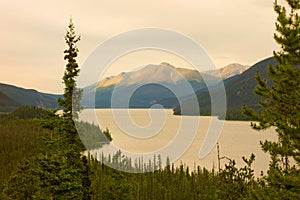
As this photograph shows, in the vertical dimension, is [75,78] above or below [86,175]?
above

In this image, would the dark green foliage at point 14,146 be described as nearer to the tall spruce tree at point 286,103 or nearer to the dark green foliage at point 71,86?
the dark green foliage at point 71,86

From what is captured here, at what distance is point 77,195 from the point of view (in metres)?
21.4

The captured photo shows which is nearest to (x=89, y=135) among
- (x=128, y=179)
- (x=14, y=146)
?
(x=128, y=179)

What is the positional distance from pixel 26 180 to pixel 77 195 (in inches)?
Answer: 631

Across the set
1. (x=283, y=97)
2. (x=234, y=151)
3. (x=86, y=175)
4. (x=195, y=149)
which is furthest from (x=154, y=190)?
(x=283, y=97)

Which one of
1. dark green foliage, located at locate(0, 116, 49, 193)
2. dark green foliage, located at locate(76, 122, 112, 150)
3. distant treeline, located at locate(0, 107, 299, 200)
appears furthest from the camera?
dark green foliage, located at locate(0, 116, 49, 193)

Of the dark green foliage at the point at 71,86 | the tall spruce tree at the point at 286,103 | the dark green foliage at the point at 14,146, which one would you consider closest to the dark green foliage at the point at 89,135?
the dark green foliage at the point at 71,86

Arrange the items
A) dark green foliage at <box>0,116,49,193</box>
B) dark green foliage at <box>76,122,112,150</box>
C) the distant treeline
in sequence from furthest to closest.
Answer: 1. dark green foliage at <box>0,116,49,193</box>
2. dark green foliage at <box>76,122,112,150</box>
3. the distant treeline

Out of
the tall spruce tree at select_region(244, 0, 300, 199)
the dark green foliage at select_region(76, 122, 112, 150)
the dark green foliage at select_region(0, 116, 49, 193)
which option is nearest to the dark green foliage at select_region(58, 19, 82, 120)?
the dark green foliage at select_region(76, 122, 112, 150)

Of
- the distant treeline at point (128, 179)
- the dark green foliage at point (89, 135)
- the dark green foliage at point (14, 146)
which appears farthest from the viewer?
the dark green foliage at point (14, 146)

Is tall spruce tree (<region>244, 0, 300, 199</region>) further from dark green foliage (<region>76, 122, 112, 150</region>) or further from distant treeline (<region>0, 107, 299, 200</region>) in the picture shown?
dark green foliage (<region>76, 122, 112, 150</region>)

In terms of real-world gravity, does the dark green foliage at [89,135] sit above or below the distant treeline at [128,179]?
above

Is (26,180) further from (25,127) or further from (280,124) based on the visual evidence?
(25,127)

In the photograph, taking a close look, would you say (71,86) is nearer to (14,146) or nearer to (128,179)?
(128,179)
